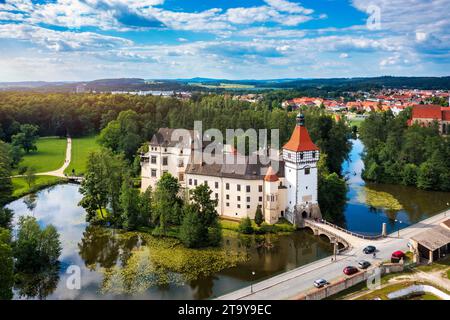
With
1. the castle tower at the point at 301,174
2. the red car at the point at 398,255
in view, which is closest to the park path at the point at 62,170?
the castle tower at the point at 301,174

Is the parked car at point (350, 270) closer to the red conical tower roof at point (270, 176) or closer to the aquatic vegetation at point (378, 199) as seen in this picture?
the red conical tower roof at point (270, 176)

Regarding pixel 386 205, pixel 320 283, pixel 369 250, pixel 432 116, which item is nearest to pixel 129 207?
pixel 320 283

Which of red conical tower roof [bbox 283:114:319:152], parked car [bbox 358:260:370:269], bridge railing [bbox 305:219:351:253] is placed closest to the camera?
parked car [bbox 358:260:370:269]

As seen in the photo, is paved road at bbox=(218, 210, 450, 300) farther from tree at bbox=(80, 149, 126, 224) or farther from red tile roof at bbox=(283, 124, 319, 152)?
tree at bbox=(80, 149, 126, 224)

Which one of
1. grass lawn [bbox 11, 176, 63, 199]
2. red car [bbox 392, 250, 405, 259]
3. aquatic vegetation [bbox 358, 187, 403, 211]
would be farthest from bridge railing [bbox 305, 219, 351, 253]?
grass lawn [bbox 11, 176, 63, 199]

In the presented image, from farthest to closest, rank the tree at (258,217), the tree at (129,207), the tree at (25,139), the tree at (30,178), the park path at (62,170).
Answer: the tree at (25,139)
the park path at (62,170)
the tree at (30,178)
the tree at (258,217)
the tree at (129,207)

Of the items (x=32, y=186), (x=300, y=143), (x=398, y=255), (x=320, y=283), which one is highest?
(x=300, y=143)

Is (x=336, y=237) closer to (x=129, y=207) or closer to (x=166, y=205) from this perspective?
(x=166, y=205)
